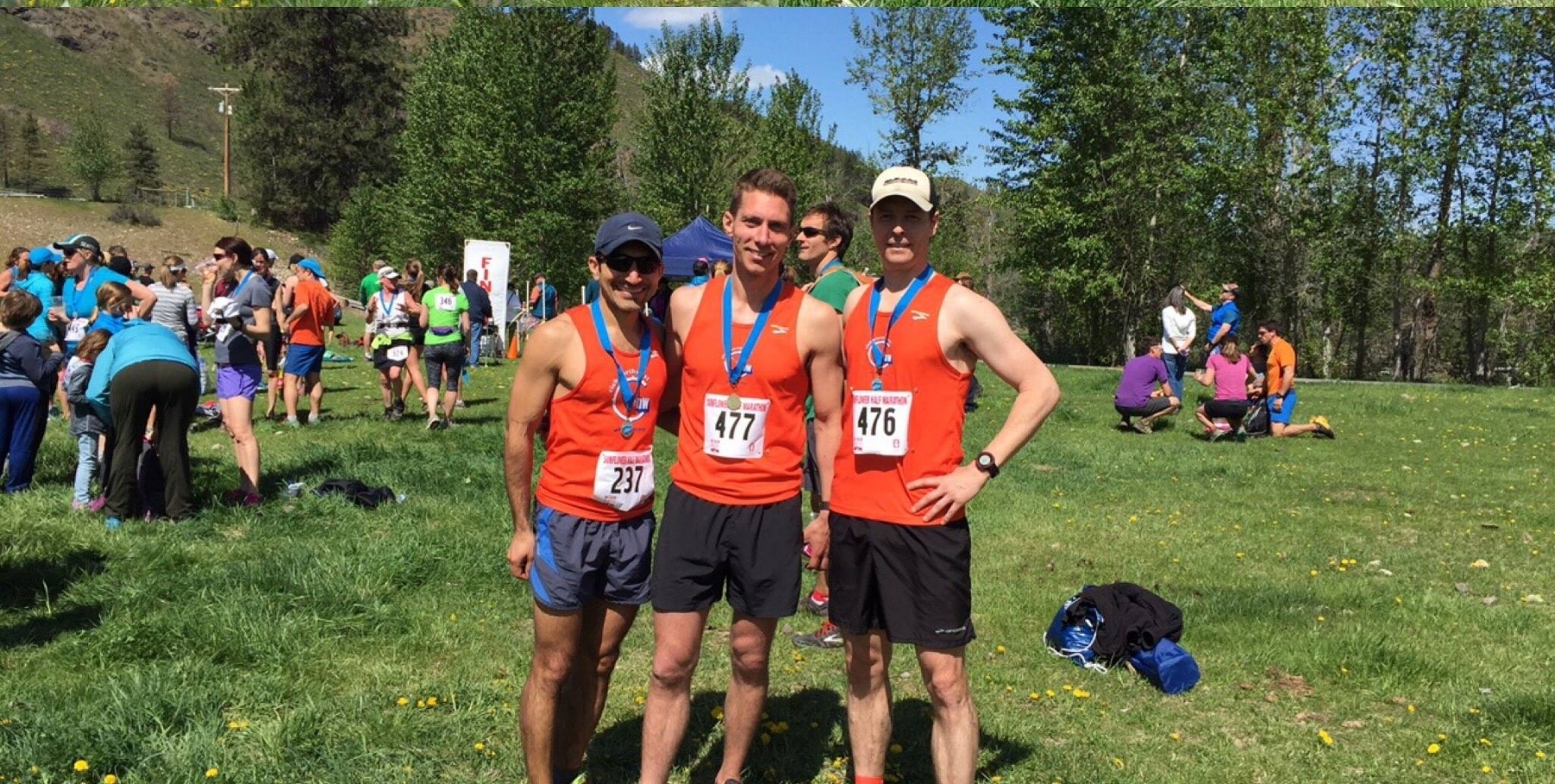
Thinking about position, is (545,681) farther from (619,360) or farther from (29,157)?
(29,157)

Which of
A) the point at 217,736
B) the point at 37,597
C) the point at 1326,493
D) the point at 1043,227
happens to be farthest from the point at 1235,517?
the point at 1043,227

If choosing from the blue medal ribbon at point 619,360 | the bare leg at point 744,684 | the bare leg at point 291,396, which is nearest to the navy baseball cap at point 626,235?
the blue medal ribbon at point 619,360

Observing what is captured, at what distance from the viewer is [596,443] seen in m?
3.45

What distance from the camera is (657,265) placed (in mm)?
3461

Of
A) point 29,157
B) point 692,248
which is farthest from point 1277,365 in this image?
point 29,157

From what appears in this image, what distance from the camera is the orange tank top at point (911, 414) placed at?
3.33m

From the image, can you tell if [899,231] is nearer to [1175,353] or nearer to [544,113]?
[1175,353]

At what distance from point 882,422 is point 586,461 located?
3.29 feet

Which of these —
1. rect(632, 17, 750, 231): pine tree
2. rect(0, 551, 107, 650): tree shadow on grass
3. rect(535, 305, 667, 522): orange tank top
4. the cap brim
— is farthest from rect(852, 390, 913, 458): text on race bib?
rect(632, 17, 750, 231): pine tree

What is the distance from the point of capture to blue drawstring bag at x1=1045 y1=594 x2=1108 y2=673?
17.2ft

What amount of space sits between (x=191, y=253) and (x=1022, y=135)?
43694 mm

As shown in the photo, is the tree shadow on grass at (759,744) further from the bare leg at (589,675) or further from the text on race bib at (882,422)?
the text on race bib at (882,422)

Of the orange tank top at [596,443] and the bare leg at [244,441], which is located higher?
the orange tank top at [596,443]

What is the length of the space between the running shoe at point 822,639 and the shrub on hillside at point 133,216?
62.3m
